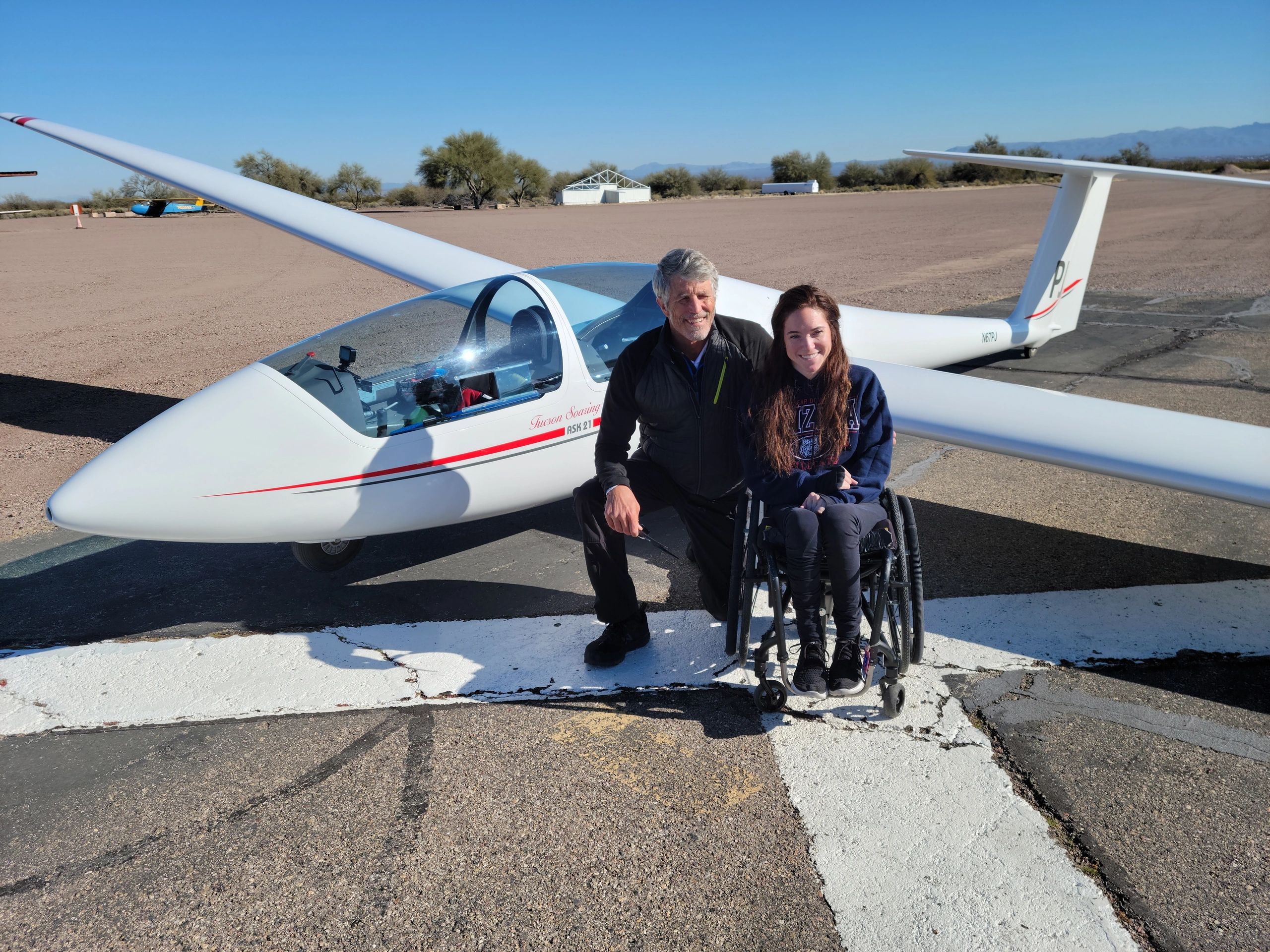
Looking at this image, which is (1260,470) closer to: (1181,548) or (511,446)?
(1181,548)

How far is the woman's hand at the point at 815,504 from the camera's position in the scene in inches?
131

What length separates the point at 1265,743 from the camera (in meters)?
3.36

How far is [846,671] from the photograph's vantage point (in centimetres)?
333

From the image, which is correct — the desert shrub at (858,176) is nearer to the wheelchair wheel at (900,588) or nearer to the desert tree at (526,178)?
the desert tree at (526,178)

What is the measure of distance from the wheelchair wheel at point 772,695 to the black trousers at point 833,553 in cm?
40

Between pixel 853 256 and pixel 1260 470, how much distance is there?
2112cm

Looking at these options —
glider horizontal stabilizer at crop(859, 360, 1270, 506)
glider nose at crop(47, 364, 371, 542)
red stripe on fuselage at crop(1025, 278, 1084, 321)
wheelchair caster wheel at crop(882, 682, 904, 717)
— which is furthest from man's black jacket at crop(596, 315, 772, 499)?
red stripe on fuselage at crop(1025, 278, 1084, 321)

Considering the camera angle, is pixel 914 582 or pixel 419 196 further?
pixel 419 196

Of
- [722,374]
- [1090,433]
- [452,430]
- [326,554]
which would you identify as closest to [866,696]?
[722,374]

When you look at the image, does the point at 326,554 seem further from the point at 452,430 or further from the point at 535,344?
the point at 535,344

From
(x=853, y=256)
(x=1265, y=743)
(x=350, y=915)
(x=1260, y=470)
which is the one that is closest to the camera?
(x=350, y=915)

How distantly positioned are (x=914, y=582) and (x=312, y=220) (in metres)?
7.63

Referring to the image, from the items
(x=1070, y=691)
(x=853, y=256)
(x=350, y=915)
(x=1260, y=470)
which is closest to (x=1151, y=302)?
(x=853, y=256)

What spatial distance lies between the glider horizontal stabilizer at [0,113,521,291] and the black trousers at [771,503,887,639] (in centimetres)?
567
